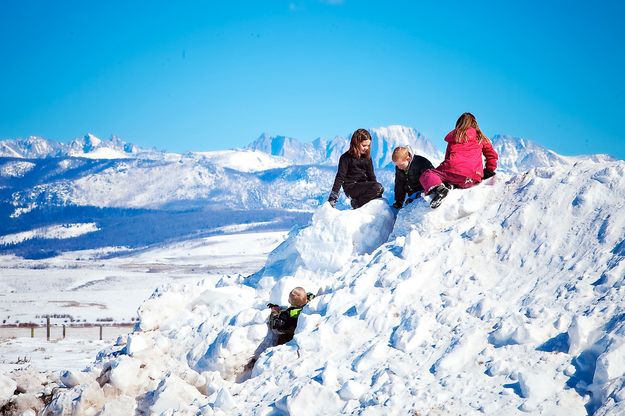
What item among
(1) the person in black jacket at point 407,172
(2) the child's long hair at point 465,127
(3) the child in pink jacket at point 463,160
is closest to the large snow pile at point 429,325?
(3) the child in pink jacket at point 463,160

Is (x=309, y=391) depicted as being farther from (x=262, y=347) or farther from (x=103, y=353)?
(x=103, y=353)

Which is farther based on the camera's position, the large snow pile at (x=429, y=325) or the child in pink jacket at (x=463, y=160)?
the child in pink jacket at (x=463, y=160)

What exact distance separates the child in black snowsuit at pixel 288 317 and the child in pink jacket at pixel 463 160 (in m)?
2.10

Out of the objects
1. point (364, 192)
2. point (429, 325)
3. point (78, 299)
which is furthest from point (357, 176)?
point (78, 299)

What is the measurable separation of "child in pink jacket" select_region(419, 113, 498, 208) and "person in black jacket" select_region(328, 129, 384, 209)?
125cm

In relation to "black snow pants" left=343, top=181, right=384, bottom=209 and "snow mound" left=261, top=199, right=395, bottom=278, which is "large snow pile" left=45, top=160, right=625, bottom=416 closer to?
"snow mound" left=261, top=199, right=395, bottom=278

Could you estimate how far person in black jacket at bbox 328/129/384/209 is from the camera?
28.5 ft

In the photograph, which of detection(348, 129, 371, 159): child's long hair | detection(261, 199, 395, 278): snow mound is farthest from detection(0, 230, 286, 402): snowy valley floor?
detection(348, 129, 371, 159): child's long hair

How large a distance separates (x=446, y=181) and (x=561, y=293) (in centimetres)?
254

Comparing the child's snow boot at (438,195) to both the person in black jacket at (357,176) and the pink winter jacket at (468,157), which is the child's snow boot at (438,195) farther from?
the person in black jacket at (357,176)

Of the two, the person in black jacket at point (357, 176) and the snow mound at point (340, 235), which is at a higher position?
the person in black jacket at point (357, 176)

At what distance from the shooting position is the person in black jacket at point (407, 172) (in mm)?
7989

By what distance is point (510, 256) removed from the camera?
6.21m

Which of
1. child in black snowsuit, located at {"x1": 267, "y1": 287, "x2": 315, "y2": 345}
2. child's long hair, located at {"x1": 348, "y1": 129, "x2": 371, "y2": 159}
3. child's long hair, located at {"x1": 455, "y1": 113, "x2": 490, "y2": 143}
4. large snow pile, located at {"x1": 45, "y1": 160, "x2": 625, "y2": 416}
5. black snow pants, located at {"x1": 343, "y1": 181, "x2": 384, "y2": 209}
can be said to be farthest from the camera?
black snow pants, located at {"x1": 343, "y1": 181, "x2": 384, "y2": 209}
